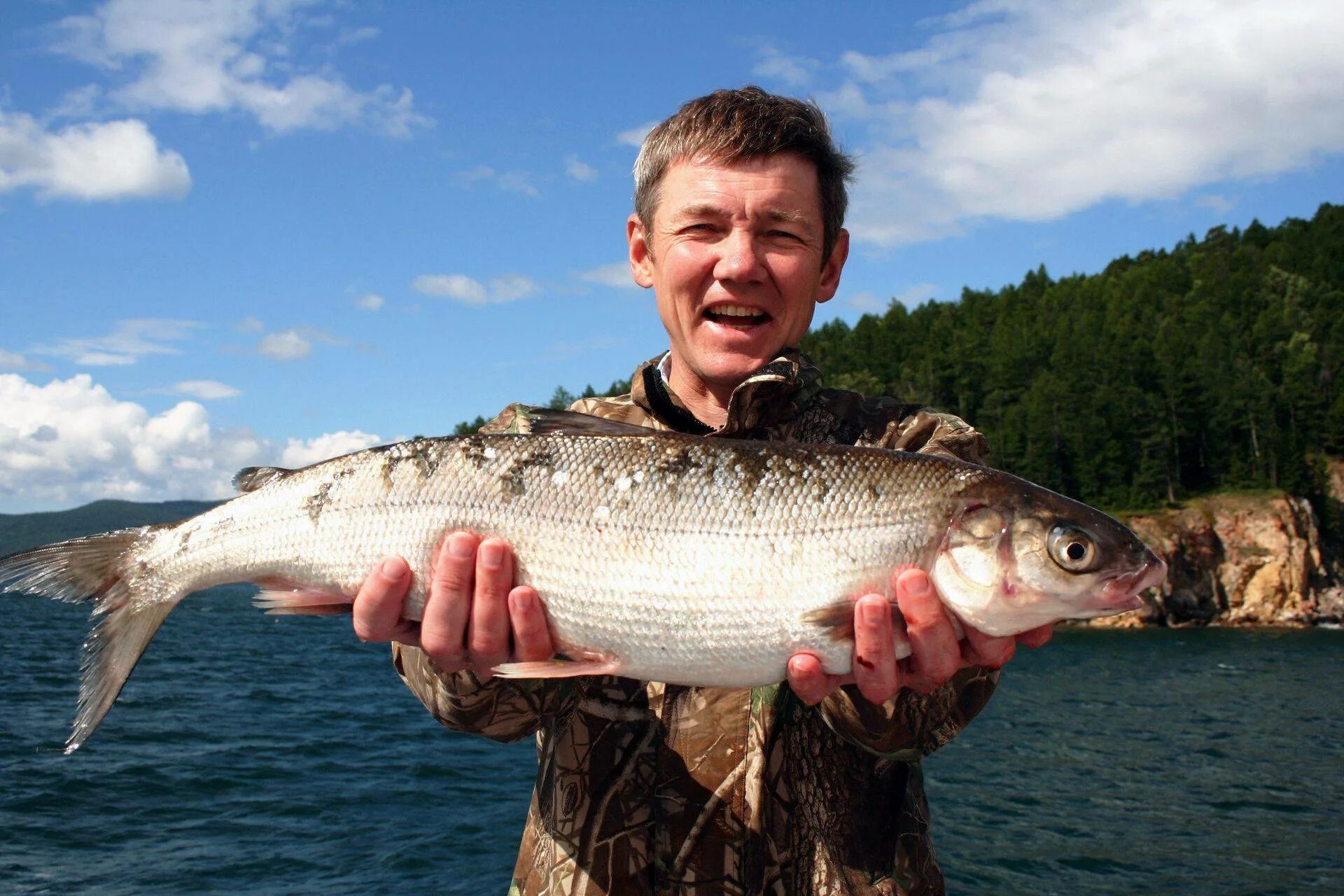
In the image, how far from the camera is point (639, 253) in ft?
15.6

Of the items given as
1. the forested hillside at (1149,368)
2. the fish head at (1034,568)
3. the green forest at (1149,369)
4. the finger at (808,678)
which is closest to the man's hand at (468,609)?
the finger at (808,678)

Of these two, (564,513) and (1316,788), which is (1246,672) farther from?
(564,513)

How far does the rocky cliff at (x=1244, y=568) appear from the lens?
252ft

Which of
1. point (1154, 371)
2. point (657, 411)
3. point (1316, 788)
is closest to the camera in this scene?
point (657, 411)

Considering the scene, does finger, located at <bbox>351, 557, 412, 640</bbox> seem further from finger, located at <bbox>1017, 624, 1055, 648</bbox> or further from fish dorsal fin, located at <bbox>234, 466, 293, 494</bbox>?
finger, located at <bbox>1017, 624, 1055, 648</bbox>

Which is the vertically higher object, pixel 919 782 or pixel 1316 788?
pixel 919 782

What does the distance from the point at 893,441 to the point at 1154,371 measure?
12175 centimetres

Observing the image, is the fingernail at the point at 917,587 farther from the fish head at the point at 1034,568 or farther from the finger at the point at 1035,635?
the finger at the point at 1035,635

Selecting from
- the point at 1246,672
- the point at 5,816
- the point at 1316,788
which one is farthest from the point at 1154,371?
the point at 5,816

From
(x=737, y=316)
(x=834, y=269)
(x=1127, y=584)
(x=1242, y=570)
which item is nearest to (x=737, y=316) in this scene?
(x=737, y=316)

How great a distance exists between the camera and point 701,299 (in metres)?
4.21

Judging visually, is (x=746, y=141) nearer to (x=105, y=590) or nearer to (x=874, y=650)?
(x=874, y=650)

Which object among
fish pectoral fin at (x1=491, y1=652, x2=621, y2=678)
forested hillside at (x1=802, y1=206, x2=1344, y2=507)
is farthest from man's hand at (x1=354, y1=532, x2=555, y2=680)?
forested hillside at (x1=802, y1=206, x2=1344, y2=507)

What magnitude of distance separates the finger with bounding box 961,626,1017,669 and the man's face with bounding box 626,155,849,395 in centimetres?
146
